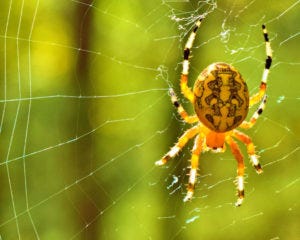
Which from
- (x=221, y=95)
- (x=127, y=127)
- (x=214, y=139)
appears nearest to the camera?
(x=221, y=95)

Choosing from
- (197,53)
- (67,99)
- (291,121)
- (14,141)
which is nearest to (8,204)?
(14,141)


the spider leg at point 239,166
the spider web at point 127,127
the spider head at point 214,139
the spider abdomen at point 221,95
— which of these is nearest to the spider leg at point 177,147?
the spider head at point 214,139

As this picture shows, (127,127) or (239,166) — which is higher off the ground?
(239,166)

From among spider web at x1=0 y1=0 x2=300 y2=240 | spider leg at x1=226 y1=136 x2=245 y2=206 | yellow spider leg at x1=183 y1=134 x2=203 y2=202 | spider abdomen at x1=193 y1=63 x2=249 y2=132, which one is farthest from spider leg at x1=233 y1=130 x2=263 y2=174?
spider web at x1=0 y1=0 x2=300 y2=240

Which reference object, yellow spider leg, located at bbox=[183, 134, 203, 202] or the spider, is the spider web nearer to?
yellow spider leg, located at bbox=[183, 134, 203, 202]

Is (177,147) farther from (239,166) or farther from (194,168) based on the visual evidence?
(239,166)

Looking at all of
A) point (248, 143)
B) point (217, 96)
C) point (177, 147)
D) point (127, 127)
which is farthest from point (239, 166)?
point (127, 127)

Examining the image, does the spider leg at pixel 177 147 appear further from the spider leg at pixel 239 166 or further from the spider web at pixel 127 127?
the spider web at pixel 127 127

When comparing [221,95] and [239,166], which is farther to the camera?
[239,166]

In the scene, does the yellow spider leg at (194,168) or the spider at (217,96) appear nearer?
the spider at (217,96)
